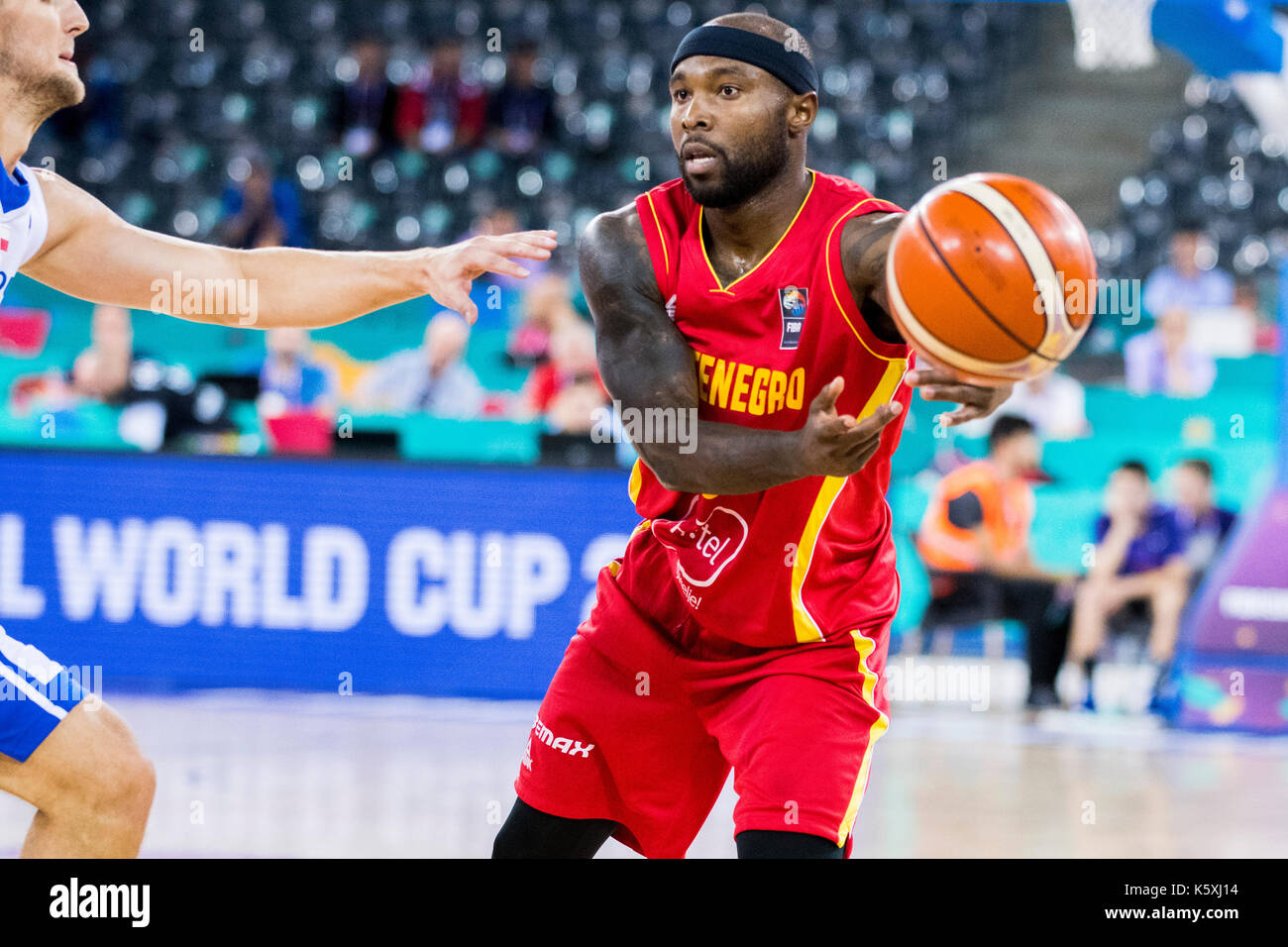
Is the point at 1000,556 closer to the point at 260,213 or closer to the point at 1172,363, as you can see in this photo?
the point at 1172,363

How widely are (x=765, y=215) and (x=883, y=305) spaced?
1.16ft

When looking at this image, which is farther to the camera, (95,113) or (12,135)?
(95,113)

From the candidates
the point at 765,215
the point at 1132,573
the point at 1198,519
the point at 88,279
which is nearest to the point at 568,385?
the point at 1132,573

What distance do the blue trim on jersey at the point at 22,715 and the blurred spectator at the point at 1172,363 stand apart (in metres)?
8.81

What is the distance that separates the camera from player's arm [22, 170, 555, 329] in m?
3.50

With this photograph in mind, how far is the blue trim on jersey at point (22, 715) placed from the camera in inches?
116

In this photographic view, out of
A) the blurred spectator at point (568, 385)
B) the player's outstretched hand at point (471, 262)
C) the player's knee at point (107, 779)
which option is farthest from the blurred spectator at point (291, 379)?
the player's knee at point (107, 779)

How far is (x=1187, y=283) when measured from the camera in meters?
11.8

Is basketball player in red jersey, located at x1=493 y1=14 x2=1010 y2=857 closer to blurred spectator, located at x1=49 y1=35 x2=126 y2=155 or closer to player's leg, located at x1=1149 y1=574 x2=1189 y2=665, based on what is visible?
player's leg, located at x1=1149 y1=574 x2=1189 y2=665

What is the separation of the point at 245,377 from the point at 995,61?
10.3 metres

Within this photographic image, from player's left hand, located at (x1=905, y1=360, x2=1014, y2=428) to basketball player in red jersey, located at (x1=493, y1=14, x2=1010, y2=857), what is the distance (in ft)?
0.04

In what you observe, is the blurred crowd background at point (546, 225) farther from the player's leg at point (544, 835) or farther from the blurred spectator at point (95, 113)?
the player's leg at point (544, 835)

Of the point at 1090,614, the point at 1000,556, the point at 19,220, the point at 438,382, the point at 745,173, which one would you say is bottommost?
the point at 1090,614
